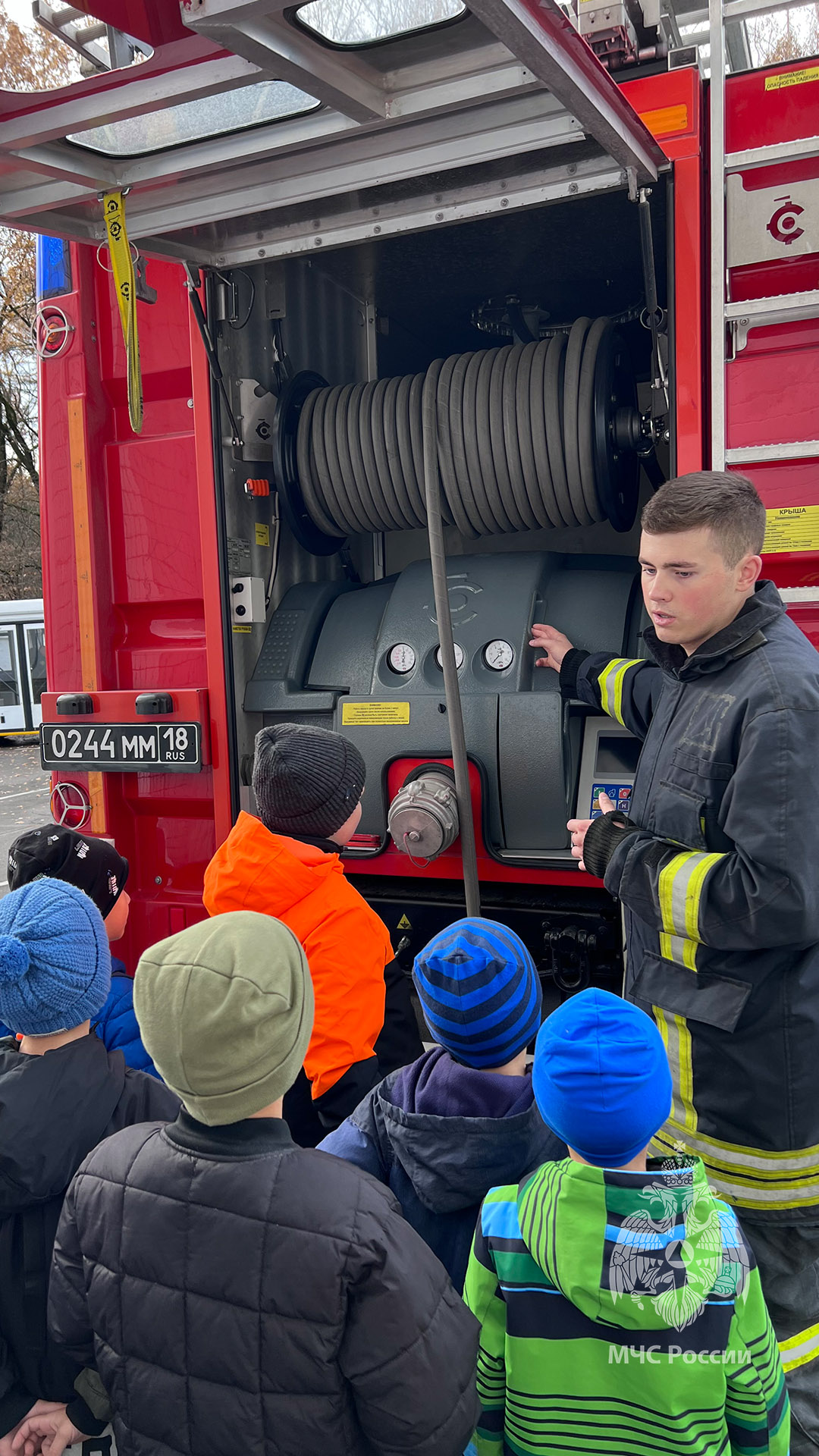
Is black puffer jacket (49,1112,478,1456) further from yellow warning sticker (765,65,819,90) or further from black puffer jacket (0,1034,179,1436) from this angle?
yellow warning sticker (765,65,819,90)

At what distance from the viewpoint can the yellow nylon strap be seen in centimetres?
225

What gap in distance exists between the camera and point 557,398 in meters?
2.93

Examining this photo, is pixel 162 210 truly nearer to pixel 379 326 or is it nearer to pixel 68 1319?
pixel 379 326

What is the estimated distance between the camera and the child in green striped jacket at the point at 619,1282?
1.21 m

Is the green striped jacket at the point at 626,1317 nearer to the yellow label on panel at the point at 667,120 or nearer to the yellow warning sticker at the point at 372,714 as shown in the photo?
the yellow warning sticker at the point at 372,714

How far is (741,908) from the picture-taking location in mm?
1806

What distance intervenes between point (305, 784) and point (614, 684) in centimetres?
76

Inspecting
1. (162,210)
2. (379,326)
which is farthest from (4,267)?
(162,210)

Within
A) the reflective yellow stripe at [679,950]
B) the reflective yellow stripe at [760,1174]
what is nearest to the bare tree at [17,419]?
the reflective yellow stripe at [679,950]

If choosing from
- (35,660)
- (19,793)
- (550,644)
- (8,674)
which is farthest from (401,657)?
(8,674)

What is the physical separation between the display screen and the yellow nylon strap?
1.36 m

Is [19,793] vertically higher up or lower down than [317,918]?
lower down

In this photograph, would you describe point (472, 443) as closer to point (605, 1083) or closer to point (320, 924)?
point (320, 924)

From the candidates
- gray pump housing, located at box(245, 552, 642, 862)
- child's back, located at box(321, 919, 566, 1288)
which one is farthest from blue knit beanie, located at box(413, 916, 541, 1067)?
gray pump housing, located at box(245, 552, 642, 862)
